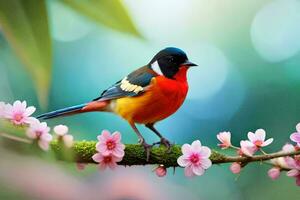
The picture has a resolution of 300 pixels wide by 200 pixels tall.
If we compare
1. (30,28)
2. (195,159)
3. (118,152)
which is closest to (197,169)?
(195,159)

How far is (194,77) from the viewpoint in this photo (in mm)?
1022

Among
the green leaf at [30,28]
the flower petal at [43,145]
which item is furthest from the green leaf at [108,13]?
the flower petal at [43,145]

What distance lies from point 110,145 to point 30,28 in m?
0.29

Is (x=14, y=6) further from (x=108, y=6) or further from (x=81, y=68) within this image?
(x=81, y=68)

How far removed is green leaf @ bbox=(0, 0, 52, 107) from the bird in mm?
304

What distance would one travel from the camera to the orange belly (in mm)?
831

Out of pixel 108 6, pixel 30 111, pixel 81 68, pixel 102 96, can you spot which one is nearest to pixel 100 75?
pixel 81 68

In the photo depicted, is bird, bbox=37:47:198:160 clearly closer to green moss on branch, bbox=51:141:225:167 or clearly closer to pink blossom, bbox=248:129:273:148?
green moss on branch, bbox=51:141:225:167

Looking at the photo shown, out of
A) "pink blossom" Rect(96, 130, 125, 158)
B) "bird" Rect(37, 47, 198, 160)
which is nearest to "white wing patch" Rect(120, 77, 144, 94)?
"bird" Rect(37, 47, 198, 160)

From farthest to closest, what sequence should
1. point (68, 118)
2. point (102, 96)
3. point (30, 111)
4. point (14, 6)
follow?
point (68, 118)
point (102, 96)
point (30, 111)
point (14, 6)

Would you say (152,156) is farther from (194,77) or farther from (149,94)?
(194,77)

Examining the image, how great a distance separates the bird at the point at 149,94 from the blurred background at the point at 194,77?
80mm

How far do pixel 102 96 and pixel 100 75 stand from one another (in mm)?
150

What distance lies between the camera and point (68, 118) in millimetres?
982
